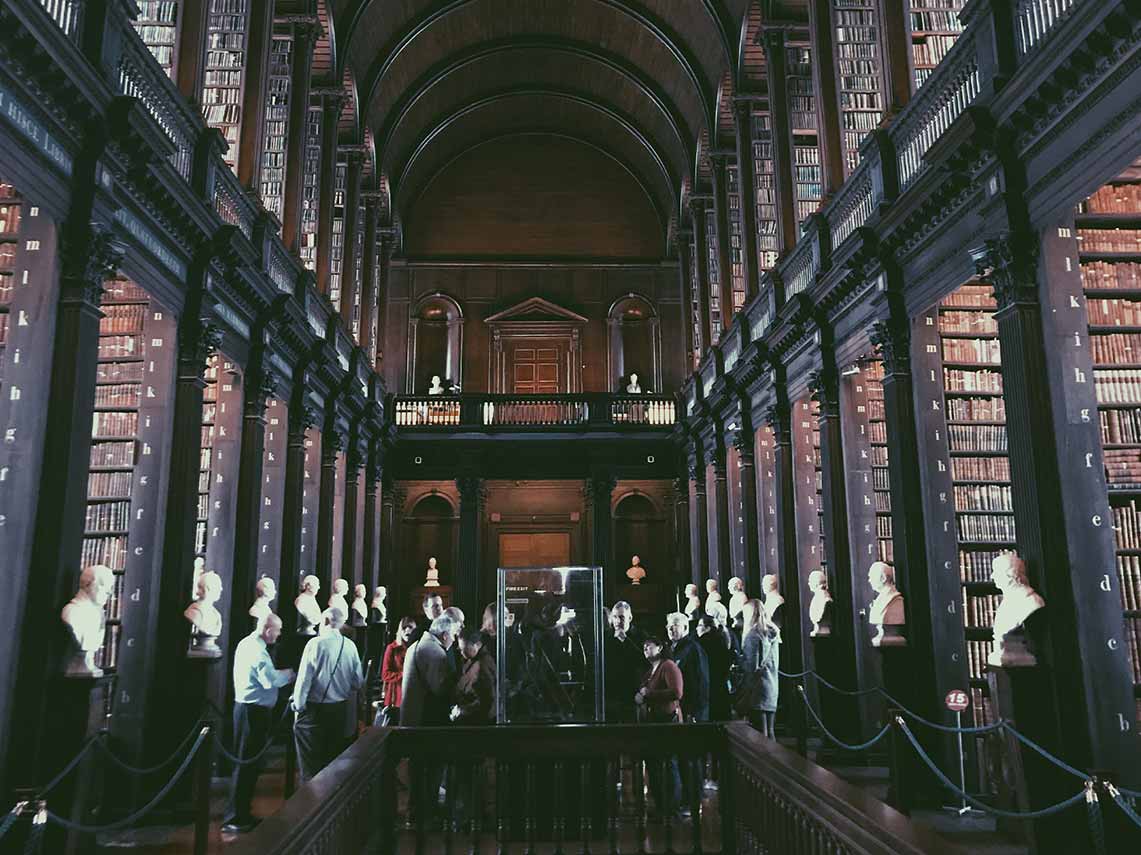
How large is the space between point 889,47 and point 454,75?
11.0m

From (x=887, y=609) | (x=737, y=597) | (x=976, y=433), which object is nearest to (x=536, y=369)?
(x=737, y=597)

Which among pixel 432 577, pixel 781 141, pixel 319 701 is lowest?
pixel 319 701

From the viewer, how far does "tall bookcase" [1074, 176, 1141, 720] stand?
5812 mm

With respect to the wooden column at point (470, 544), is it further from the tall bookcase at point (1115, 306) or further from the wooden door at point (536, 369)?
the tall bookcase at point (1115, 306)

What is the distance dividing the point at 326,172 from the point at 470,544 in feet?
22.4

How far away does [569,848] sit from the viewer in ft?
14.8

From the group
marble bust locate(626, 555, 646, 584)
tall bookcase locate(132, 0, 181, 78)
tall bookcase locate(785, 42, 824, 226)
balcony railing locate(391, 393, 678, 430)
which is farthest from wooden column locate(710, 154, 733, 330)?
tall bookcase locate(132, 0, 181, 78)

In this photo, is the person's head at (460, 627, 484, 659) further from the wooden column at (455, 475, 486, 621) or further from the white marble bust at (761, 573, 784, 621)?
the wooden column at (455, 475, 486, 621)

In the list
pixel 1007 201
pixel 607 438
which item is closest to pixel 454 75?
pixel 607 438

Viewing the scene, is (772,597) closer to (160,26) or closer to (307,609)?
(307,609)

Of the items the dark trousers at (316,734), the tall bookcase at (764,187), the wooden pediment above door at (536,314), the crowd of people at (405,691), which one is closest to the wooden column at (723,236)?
the tall bookcase at (764,187)

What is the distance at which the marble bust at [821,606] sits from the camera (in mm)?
7672

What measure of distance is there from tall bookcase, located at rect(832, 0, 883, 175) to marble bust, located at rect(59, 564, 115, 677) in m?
7.15

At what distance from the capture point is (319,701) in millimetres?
5902
